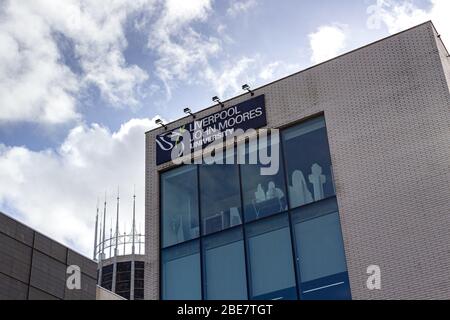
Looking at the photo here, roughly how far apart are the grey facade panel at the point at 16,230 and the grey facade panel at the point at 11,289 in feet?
6.43

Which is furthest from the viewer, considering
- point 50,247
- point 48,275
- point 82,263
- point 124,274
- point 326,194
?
point 124,274

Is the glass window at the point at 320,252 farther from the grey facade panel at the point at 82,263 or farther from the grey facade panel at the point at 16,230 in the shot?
the grey facade panel at the point at 82,263

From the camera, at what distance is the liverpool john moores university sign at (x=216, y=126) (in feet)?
68.5

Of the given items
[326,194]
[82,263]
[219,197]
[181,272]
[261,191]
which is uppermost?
[82,263]

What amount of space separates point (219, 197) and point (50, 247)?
51.2 feet

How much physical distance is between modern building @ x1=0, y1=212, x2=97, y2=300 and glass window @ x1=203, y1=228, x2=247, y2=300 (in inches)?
530

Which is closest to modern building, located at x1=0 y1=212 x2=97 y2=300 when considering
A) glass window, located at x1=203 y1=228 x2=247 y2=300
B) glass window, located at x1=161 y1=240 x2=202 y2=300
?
glass window, located at x1=161 y1=240 x2=202 y2=300

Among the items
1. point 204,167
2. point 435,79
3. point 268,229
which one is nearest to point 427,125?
point 435,79

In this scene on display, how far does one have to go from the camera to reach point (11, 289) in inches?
1180

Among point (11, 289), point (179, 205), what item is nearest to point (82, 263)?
point (11, 289)

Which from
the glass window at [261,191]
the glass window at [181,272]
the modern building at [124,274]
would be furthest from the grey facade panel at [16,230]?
the modern building at [124,274]

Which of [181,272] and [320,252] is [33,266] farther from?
[320,252]
